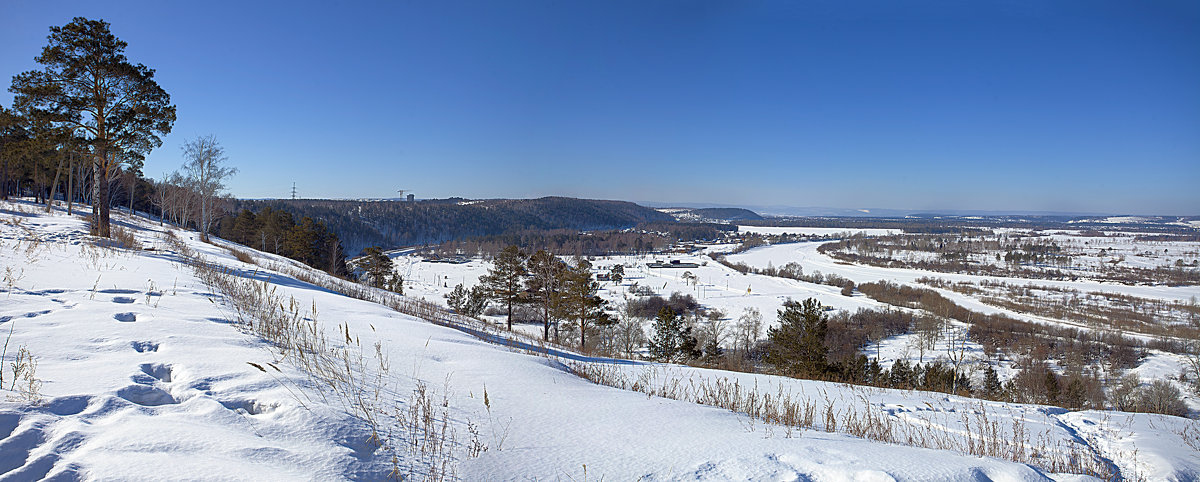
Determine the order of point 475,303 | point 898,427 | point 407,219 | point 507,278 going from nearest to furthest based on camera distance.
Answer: point 898,427 < point 507,278 < point 475,303 < point 407,219

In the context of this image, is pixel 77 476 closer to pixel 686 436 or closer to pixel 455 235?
pixel 686 436

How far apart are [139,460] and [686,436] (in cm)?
253

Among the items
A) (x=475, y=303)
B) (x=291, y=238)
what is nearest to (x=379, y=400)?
(x=475, y=303)

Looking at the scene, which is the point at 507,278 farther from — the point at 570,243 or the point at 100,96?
the point at 570,243

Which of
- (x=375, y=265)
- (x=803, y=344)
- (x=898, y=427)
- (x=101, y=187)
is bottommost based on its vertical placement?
(x=803, y=344)

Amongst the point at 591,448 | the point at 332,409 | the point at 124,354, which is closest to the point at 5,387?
the point at 124,354

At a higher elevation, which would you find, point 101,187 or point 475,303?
point 101,187

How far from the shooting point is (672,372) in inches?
245

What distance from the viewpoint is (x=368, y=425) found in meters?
2.45

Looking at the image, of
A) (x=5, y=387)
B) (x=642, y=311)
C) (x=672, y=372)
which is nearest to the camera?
(x=5, y=387)

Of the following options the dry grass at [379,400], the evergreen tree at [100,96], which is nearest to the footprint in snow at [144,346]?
the dry grass at [379,400]

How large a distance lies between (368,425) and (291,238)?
42370 millimetres

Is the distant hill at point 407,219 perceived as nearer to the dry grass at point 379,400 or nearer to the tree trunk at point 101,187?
the tree trunk at point 101,187

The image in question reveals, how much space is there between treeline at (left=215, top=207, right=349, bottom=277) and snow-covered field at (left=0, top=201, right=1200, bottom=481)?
35449mm
